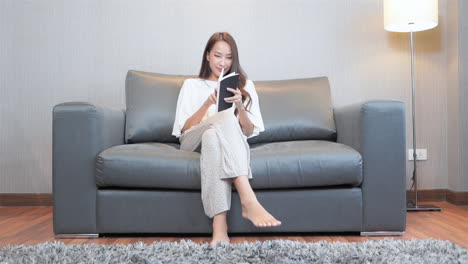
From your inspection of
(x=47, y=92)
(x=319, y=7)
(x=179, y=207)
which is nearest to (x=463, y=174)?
(x=319, y=7)

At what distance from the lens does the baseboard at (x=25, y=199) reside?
10.8ft

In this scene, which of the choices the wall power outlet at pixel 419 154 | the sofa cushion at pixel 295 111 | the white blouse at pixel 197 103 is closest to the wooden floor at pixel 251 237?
the wall power outlet at pixel 419 154

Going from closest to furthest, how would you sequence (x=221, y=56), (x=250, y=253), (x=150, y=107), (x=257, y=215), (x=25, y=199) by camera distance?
(x=250, y=253)
(x=257, y=215)
(x=221, y=56)
(x=150, y=107)
(x=25, y=199)

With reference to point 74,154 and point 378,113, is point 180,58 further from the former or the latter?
point 378,113

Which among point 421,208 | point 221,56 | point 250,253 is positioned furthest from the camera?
point 421,208

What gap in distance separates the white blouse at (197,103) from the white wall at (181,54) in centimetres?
70

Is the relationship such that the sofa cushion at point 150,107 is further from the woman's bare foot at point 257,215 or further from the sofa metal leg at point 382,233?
the sofa metal leg at point 382,233

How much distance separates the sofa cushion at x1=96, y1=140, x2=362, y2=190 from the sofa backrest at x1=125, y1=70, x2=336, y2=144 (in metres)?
0.54

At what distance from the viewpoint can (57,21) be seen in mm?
3299

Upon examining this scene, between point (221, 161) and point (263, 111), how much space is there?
86cm

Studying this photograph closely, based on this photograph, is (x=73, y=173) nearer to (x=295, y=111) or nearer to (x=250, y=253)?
(x=250, y=253)

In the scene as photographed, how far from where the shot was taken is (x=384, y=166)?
2246 mm

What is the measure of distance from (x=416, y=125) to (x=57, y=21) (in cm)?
255

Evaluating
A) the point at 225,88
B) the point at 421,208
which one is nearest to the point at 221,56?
the point at 225,88
